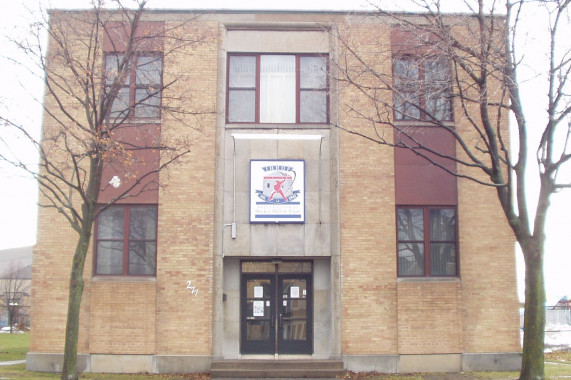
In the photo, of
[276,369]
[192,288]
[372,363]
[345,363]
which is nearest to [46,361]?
[192,288]

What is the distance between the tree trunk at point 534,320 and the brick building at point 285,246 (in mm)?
4131

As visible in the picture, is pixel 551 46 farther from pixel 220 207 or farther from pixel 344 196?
pixel 220 207

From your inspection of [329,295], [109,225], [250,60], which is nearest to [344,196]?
[329,295]

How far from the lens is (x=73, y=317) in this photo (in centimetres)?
1312

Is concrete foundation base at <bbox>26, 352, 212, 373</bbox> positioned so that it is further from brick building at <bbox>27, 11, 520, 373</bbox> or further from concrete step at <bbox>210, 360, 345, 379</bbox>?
concrete step at <bbox>210, 360, 345, 379</bbox>

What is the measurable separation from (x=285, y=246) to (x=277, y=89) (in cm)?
431

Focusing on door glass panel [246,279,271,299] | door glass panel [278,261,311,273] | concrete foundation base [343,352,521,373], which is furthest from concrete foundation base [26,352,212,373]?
concrete foundation base [343,352,521,373]

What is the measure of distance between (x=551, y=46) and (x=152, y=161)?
10012 millimetres

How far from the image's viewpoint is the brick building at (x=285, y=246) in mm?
16078

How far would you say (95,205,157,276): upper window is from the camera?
16.5 meters

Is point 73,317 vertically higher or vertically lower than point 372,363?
higher

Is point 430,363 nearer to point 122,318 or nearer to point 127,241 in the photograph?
point 122,318

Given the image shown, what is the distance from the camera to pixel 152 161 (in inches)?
658

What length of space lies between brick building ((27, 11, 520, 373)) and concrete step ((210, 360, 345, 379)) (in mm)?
394
